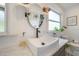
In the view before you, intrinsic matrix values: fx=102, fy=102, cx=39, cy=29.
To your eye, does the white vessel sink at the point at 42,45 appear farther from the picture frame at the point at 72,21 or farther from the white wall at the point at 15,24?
the picture frame at the point at 72,21

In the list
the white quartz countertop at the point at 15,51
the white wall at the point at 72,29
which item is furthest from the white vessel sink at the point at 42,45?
the white wall at the point at 72,29

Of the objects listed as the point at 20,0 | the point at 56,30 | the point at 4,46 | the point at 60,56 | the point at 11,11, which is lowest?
the point at 60,56

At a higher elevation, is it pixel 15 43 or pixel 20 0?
pixel 20 0

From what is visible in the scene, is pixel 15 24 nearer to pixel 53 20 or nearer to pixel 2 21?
pixel 2 21

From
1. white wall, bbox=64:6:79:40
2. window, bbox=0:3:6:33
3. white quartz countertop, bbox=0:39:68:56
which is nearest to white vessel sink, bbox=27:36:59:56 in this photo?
white quartz countertop, bbox=0:39:68:56

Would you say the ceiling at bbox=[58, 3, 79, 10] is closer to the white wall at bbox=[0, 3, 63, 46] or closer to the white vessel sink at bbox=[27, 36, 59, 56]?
the white wall at bbox=[0, 3, 63, 46]

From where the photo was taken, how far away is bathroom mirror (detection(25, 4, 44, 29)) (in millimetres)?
1070

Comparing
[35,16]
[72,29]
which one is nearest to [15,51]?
[35,16]

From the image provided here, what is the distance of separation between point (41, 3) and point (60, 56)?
581 mm

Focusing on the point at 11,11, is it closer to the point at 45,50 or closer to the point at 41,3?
the point at 41,3

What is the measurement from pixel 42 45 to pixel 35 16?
33 centimetres

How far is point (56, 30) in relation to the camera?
1.11 metres

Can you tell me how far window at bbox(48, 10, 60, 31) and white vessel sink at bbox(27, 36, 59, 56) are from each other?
13 cm

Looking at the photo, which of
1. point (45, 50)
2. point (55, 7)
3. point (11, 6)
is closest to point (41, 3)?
point (55, 7)
